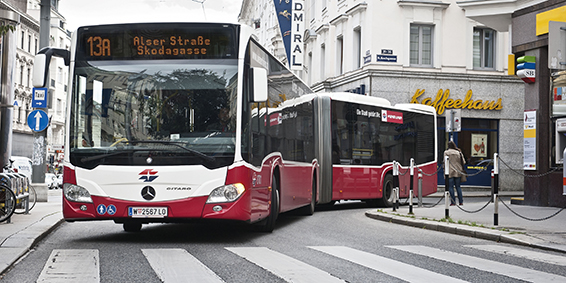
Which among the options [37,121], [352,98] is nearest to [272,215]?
[352,98]

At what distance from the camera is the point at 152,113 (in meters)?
9.82

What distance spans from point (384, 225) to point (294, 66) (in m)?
21.3

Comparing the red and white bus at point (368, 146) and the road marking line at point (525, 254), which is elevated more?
the red and white bus at point (368, 146)

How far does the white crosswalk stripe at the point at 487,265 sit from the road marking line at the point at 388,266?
0.70 metres

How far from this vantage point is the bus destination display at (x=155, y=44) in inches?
398

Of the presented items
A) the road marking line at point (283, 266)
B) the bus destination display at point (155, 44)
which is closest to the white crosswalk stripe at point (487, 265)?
the road marking line at point (283, 266)

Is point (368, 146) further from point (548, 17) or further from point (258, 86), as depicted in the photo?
point (258, 86)

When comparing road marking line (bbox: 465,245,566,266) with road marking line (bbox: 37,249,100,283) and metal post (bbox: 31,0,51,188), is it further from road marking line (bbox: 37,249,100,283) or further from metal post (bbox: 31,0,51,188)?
metal post (bbox: 31,0,51,188)

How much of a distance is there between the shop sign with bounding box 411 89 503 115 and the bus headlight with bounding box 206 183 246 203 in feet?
70.2

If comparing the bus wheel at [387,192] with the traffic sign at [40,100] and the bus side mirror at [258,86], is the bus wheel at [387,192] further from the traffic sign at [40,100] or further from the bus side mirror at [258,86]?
the bus side mirror at [258,86]

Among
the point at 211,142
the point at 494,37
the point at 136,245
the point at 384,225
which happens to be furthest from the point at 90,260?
the point at 494,37

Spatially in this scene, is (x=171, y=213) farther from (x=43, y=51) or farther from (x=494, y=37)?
(x=494, y=37)

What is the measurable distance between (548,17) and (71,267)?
14.0 m

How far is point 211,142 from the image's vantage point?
9828 mm
